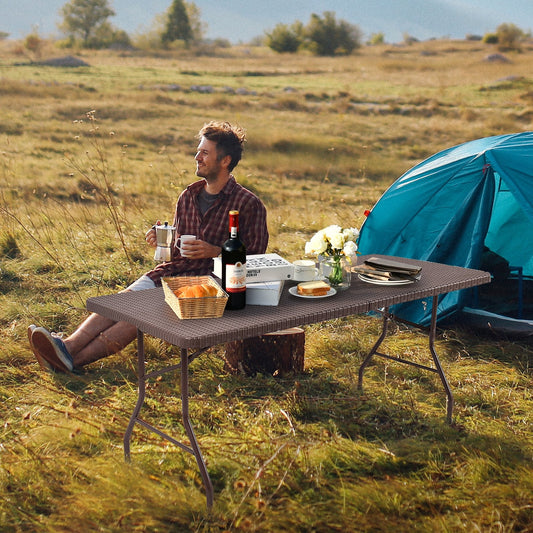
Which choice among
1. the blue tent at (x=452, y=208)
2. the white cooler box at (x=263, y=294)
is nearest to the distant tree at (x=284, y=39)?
the blue tent at (x=452, y=208)

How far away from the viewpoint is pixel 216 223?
410 cm

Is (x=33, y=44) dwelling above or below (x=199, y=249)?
above

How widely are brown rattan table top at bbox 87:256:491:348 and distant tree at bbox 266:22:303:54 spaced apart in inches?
2001

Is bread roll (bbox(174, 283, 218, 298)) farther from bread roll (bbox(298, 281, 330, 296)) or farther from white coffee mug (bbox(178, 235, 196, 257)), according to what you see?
white coffee mug (bbox(178, 235, 196, 257))

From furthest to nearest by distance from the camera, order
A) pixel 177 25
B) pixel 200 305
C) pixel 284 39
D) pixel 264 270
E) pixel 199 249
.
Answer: pixel 177 25 < pixel 284 39 < pixel 199 249 < pixel 264 270 < pixel 200 305

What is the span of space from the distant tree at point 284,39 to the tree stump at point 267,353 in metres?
50.2

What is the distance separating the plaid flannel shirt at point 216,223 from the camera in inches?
158

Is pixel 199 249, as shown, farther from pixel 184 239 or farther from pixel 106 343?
pixel 106 343

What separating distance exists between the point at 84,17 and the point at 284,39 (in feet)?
63.1

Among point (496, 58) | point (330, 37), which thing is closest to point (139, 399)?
point (496, 58)

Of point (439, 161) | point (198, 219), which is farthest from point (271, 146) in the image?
point (198, 219)

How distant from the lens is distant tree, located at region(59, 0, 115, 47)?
56459mm

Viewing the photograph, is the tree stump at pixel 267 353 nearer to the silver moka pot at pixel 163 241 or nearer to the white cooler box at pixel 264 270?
the silver moka pot at pixel 163 241

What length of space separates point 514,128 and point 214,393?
65.0 feet
